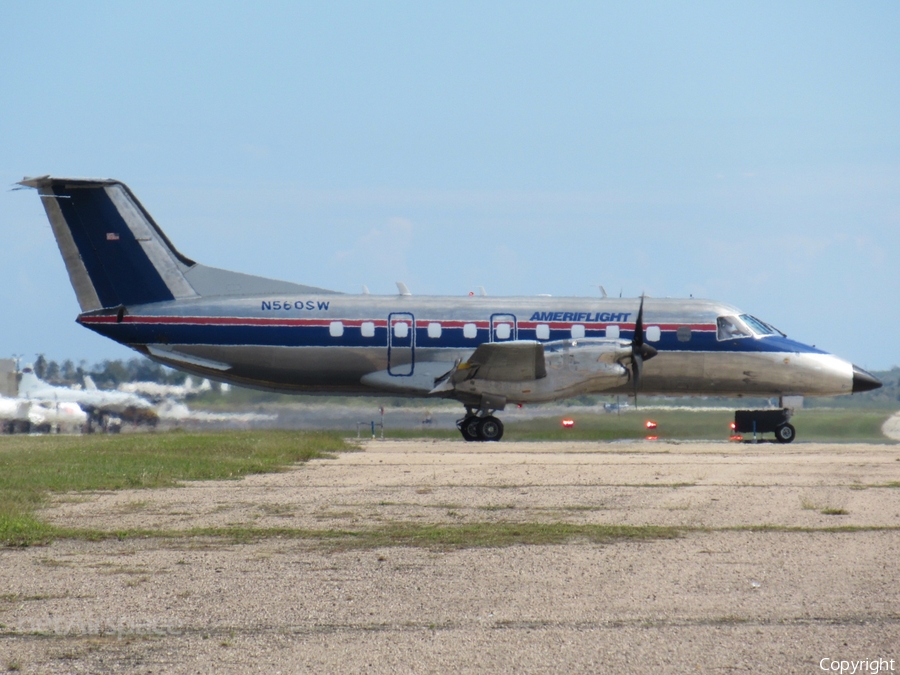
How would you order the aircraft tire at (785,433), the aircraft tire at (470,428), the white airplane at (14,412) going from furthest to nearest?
1. the white airplane at (14,412)
2. the aircraft tire at (785,433)
3. the aircraft tire at (470,428)

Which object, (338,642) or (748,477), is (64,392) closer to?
(748,477)

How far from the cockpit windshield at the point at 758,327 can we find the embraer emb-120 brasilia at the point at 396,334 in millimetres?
69

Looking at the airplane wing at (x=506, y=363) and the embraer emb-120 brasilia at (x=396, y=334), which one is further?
the embraer emb-120 brasilia at (x=396, y=334)

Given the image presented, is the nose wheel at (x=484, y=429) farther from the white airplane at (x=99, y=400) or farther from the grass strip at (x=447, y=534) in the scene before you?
the grass strip at (x=447, y=534)

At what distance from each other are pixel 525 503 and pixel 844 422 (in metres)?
19.5

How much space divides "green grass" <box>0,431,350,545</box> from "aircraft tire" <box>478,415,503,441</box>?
374 centimetres

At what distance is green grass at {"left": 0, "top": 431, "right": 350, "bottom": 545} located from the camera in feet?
42.4

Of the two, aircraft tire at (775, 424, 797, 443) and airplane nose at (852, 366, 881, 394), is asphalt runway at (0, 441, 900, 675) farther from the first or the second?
airplane nose at (852, 366, 881, 394)

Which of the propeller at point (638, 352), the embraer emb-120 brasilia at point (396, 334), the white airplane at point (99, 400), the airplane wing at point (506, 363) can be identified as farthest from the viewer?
the white airplane at point (99, 400)

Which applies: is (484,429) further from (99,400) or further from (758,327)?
(99,400)

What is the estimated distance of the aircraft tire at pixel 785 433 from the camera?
27803 millimetres

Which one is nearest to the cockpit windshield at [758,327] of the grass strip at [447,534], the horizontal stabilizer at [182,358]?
the horizontal stabilizer at [182,358]

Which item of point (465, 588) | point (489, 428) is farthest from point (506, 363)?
point (465, 588)

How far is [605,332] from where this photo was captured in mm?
26953
